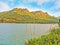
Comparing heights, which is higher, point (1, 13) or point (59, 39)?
point (1, 13)

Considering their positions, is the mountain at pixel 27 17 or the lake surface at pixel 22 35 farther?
the mountain at pixel 27 17

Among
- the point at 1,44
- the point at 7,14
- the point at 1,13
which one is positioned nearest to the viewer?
the point at 1,44

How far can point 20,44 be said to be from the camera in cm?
1313

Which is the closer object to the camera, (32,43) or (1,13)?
(32,43)

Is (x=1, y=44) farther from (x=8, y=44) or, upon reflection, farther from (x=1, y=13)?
(x=1, y=13)

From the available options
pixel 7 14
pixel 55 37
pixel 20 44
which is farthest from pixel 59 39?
pixel 7 14

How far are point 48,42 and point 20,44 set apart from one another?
476cm

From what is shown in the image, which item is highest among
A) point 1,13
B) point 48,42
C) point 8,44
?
point 1,13

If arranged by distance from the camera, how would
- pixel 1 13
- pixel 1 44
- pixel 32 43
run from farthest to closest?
pixel 1 13 → pixel 1 44 → pixel 32 43

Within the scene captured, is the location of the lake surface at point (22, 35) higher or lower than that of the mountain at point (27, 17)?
→ lower

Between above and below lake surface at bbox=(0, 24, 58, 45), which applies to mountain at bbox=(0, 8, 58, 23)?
above

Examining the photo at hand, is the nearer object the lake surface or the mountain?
the lake surface

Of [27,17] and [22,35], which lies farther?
[27,17]

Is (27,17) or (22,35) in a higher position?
(27,17)
